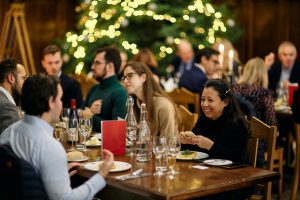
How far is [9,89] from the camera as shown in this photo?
3879mm

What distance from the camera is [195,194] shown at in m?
2.80

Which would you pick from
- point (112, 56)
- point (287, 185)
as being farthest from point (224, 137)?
point (287, 185)

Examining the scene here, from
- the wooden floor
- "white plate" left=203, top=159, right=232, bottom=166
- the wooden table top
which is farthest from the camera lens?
the wooden floor

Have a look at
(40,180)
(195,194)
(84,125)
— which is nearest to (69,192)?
(40,180)

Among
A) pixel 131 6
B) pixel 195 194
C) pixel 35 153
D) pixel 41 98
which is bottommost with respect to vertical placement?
pixel 195 194

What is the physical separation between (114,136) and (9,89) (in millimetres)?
782

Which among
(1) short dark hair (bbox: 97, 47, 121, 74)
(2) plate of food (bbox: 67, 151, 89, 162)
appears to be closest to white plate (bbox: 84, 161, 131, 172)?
(2) plate of food (bbox: 67, 151, 89, 162)

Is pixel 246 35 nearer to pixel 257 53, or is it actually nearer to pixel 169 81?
pixel 257 53

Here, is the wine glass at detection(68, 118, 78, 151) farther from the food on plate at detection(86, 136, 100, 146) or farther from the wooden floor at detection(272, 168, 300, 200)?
the wooden floor at detection(272, 168, 300, 200)

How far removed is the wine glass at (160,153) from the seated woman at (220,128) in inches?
19.5

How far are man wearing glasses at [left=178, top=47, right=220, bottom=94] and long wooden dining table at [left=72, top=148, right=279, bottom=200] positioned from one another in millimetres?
3675

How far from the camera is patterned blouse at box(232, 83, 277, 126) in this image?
5.54 meters

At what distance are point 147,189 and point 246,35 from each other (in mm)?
7492

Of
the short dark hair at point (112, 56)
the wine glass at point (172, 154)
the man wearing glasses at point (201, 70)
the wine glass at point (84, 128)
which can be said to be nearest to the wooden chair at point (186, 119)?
the wine glass at point (84, 128)
